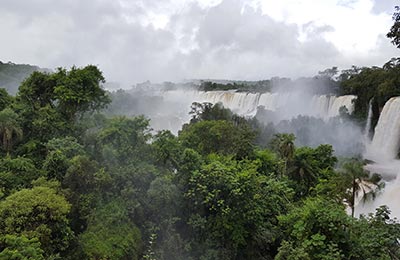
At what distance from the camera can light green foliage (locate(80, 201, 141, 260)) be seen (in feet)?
40.3

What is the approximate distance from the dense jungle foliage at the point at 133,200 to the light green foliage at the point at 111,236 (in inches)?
1.6

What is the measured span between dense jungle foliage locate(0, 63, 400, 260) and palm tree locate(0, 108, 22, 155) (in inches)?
2.0

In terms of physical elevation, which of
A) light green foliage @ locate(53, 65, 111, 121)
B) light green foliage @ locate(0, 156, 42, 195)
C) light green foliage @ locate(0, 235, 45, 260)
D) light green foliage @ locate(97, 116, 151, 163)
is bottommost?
light green foliage @ locate(0, 235, 45, 260)

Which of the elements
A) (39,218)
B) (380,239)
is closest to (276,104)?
(39,218)

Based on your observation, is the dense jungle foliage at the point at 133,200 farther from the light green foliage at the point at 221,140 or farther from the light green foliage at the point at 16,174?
the light green foliage at the point at 221,140

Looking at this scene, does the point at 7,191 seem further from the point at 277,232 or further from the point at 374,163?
the point at 374,163

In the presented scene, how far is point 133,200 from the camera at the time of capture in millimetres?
14758

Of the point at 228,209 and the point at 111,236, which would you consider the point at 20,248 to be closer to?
the point at 111,236

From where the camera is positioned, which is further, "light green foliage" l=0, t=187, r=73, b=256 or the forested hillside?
the forested hillside

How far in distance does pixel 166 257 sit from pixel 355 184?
9.54 metres

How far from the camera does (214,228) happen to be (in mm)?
14922

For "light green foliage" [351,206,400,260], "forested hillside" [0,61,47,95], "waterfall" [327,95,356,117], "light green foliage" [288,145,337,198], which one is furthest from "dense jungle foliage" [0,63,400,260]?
"forested hillside" [0,61,47,95]

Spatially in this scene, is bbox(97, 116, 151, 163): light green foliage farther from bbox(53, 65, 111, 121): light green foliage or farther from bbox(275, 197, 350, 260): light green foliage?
bbox(275, 197, 350, 260): light green foliage

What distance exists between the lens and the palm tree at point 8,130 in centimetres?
1694
